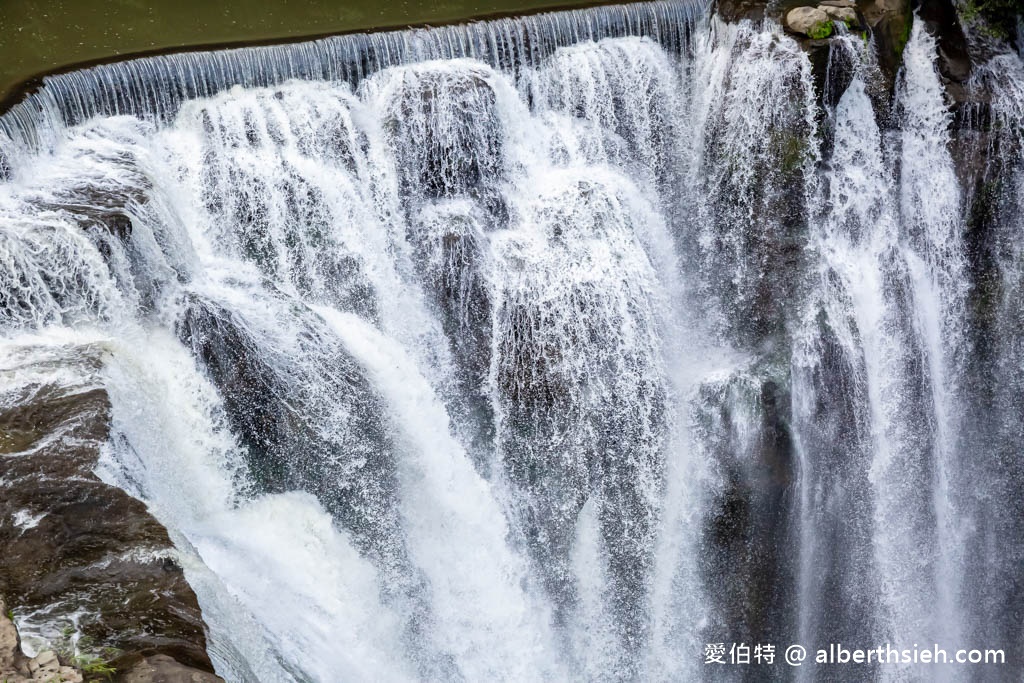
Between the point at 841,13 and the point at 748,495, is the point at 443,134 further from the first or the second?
the point at 748,495

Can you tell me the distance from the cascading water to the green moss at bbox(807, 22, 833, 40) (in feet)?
1.00

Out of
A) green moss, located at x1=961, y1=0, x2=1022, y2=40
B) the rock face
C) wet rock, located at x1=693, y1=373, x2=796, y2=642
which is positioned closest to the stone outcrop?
the rock face

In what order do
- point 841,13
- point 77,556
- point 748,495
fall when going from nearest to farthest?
point 77,556 < point 748,495 < point 841,13

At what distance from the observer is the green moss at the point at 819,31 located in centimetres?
912

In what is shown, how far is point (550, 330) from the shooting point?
832 centimetres

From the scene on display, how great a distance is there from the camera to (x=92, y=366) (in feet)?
22.2

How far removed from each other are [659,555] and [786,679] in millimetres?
1798

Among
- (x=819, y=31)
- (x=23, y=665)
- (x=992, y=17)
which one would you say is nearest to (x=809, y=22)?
(x=819, y=31)

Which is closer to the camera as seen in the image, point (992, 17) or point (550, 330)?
point (550, 330)

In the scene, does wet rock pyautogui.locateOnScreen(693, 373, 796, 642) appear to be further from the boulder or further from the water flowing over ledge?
the water flowing over ledge

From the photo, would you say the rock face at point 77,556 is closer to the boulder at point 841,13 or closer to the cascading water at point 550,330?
the cascading water at point 550,330

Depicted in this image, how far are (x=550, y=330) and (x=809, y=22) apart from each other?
3.98 meters

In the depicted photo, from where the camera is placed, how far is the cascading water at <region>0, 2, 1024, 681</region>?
7.42 m

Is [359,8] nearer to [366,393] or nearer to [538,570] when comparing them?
[366,393]
